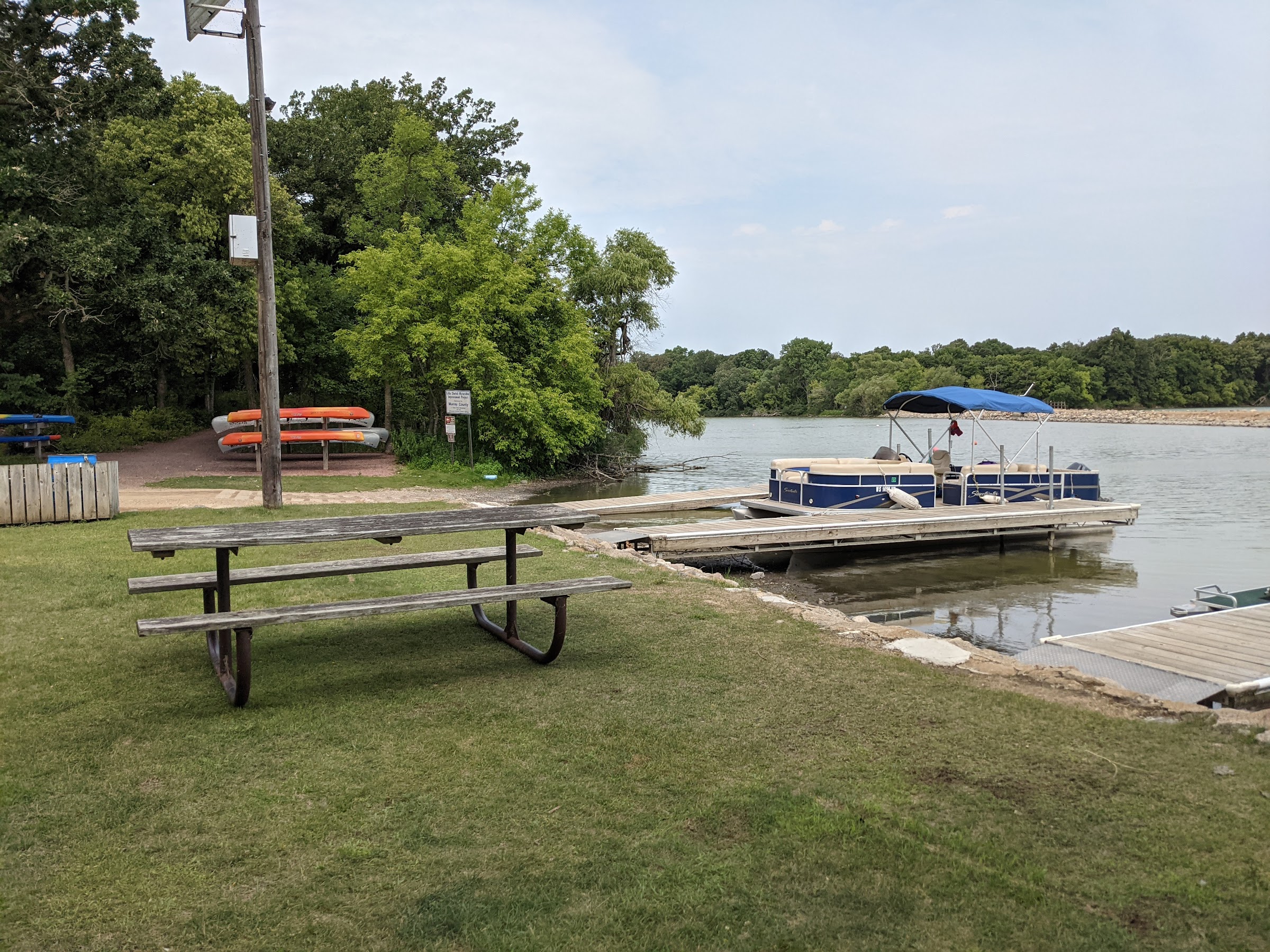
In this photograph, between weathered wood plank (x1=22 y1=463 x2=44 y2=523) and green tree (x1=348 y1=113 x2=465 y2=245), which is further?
green tree (x1=348 y1=113 x2=465 y2=245)

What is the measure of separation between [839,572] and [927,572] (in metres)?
1.54

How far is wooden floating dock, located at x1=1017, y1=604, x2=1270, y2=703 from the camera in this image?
6.29m

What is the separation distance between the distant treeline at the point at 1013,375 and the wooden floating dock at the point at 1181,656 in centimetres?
8855

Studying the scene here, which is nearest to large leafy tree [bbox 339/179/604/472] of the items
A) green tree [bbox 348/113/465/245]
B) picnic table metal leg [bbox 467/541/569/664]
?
green tree [bbox 348/113/465/245]

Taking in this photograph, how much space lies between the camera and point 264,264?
13703 mm

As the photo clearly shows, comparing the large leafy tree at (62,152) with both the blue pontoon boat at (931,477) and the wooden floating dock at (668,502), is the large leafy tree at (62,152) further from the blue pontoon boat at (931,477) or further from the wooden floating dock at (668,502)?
the blue pontoon boat at (931,477)

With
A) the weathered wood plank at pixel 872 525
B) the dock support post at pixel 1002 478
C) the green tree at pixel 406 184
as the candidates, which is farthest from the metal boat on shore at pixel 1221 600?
the green tree at pixel 406 184

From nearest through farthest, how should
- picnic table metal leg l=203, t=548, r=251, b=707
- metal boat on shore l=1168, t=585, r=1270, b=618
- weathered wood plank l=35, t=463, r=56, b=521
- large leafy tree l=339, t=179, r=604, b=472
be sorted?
picnic table metal leg l=203, t=548, r=251, b=707, metal boat on shore l=1168, t=585, r=1270, b=618, weathered wood plank l=35, t=463, r=56, b=521, large leafy tree l=339, t=179, r=604, b=472

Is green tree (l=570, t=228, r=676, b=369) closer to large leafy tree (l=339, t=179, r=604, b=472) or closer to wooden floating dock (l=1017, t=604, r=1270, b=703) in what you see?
large leafy tree (l=339, t=179, r=604, b=472)

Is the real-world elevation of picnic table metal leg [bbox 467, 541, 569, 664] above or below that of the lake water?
above

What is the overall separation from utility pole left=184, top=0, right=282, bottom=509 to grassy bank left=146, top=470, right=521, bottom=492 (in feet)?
13.6

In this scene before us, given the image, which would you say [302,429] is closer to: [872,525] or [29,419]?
[29,419]

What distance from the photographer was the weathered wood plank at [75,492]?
11.6m

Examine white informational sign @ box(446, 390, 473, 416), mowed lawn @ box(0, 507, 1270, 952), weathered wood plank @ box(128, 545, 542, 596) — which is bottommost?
mowed lawn @ box(0, 507, 1270, 952)
